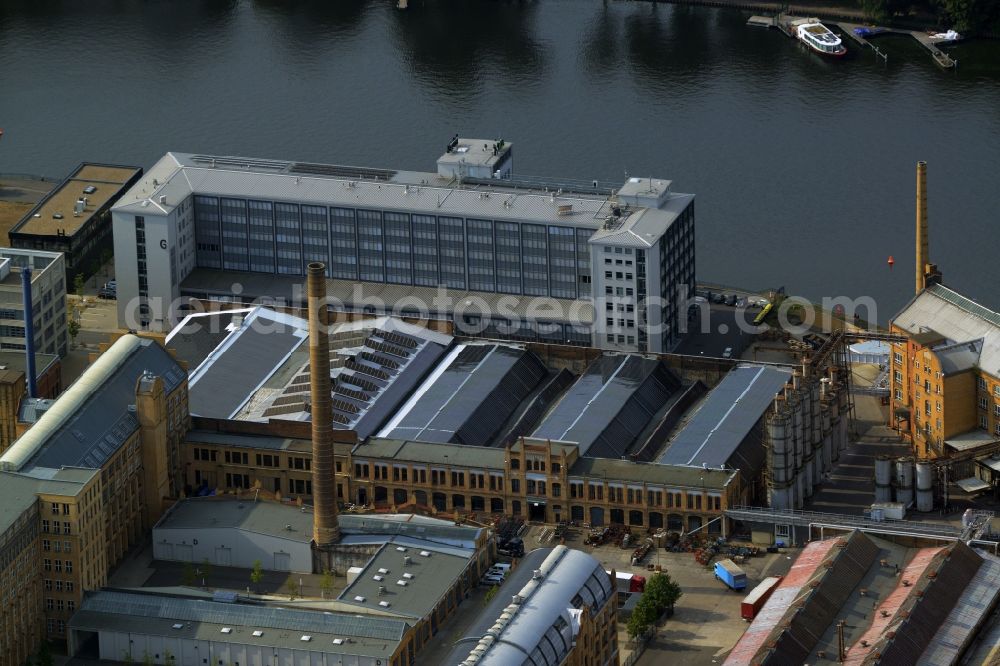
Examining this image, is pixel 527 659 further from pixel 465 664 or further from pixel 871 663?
pixel 871 663

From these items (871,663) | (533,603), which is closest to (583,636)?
(533,603)

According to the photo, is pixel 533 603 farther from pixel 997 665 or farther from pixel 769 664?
pixel 997 665

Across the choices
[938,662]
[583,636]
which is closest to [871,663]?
[938,662]

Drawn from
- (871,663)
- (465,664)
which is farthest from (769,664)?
(465,664)

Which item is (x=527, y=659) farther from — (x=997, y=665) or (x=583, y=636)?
(x=997, y=665)

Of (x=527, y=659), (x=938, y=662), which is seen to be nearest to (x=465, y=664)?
(x=527, y=659)

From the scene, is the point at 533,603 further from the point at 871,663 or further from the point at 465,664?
the point at 871,663
